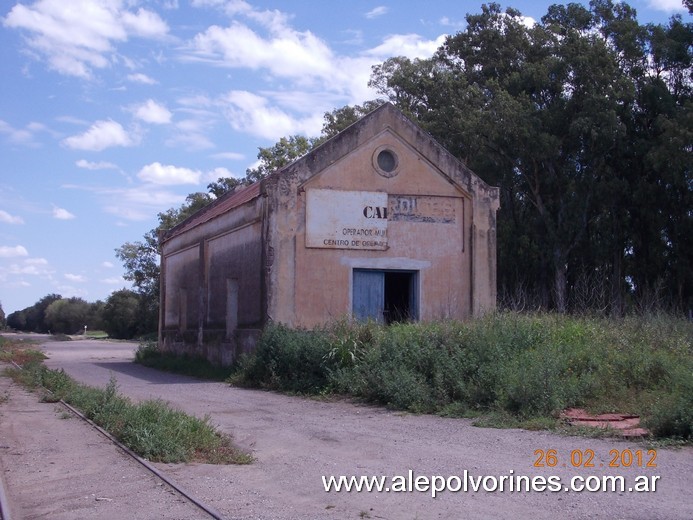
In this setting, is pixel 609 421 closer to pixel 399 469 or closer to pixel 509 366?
pixel 509 366

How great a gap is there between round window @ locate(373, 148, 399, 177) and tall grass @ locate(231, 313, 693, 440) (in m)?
5.37

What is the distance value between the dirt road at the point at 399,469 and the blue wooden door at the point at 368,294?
6570 millimetres

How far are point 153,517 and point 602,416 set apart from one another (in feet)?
24.4

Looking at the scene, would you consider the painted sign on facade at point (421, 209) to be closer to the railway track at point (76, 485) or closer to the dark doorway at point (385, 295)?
the dark doorway at point (385, 295)

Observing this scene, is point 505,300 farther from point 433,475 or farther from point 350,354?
point 433,475

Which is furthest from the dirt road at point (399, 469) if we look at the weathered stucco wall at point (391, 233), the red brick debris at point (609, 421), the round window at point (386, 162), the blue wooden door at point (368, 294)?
the round window at point (386, 162)

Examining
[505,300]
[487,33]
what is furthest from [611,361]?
[487,33]

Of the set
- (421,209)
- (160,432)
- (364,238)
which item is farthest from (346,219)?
(160,432)

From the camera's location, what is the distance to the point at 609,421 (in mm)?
11828

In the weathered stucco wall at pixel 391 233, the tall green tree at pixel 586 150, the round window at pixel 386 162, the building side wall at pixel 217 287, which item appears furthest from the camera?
the tall green tree at pixel 586 150

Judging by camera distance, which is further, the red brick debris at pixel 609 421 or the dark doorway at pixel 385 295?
the dark doorway at pixel 385 295

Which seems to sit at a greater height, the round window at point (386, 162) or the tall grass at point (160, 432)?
the round window at point (386, 162)

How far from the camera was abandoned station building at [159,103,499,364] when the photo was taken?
20438 mm

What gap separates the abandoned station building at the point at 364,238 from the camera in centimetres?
2044
